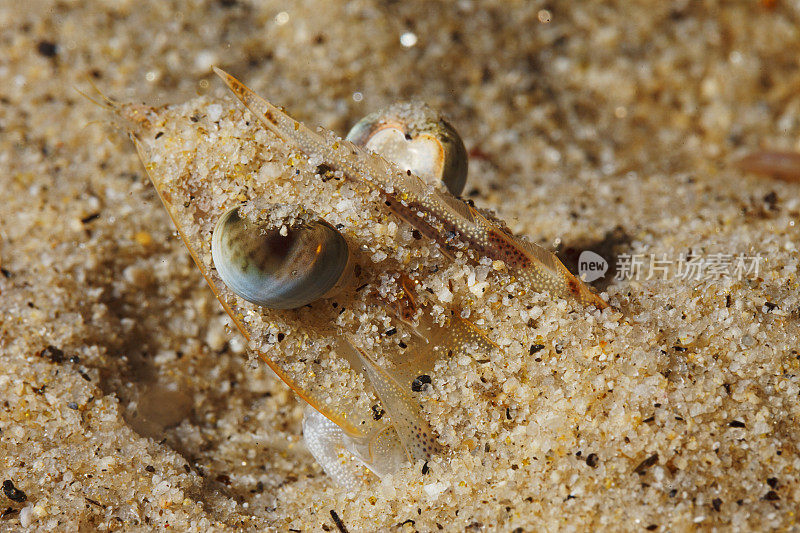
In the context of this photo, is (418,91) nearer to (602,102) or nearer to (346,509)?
(602,102)

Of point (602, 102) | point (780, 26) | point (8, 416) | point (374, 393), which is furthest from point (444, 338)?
point (780, 26)

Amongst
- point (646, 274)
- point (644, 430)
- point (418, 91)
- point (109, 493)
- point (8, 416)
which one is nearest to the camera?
point (644, 430)

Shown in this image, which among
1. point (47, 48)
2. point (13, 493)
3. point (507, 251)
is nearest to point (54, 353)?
point (13, 493)

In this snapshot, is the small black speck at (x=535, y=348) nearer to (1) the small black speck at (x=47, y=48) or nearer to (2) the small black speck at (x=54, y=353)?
(2) the small black speck at (x=54, y=353)

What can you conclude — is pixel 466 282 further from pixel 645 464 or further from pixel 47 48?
pixel 47 48

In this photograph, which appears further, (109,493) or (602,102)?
(602,102)

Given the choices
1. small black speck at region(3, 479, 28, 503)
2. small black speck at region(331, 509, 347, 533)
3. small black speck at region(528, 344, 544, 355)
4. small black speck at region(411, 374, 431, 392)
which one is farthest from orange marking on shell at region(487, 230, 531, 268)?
small black speck at region(3, 479, 28, 503)
